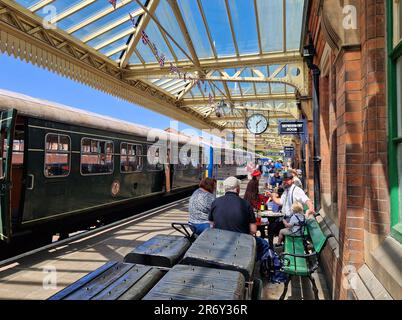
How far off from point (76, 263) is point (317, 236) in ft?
12.6

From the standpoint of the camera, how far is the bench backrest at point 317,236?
132 inches

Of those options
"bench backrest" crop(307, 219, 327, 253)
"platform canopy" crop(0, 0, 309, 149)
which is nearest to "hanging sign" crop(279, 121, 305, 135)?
"platform canopy" crop(0, 0, 309, 149)

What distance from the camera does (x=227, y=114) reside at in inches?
831

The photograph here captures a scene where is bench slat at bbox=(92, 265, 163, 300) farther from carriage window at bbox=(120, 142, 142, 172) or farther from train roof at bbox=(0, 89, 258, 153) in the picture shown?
carriage window at bbox=(120, 142, 142, 172)

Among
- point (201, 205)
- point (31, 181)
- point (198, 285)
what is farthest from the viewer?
point (31, 181)

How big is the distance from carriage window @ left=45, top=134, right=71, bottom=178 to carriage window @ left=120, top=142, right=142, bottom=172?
220cm

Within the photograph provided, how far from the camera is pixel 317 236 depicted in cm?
383

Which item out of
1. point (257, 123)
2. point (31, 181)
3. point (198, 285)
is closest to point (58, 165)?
point (31, 181)

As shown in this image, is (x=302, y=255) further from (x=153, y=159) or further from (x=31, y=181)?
(x=153, y=159)

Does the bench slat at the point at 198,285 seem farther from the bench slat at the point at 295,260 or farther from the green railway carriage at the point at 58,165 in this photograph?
the green railway carriage at the point at 58,165

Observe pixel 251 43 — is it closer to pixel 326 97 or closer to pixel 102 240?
pixel 326 97

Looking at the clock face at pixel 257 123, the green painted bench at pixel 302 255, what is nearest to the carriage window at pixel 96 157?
the green painted bench at pixel 302 255

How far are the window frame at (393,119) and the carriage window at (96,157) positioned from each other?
611 cm
